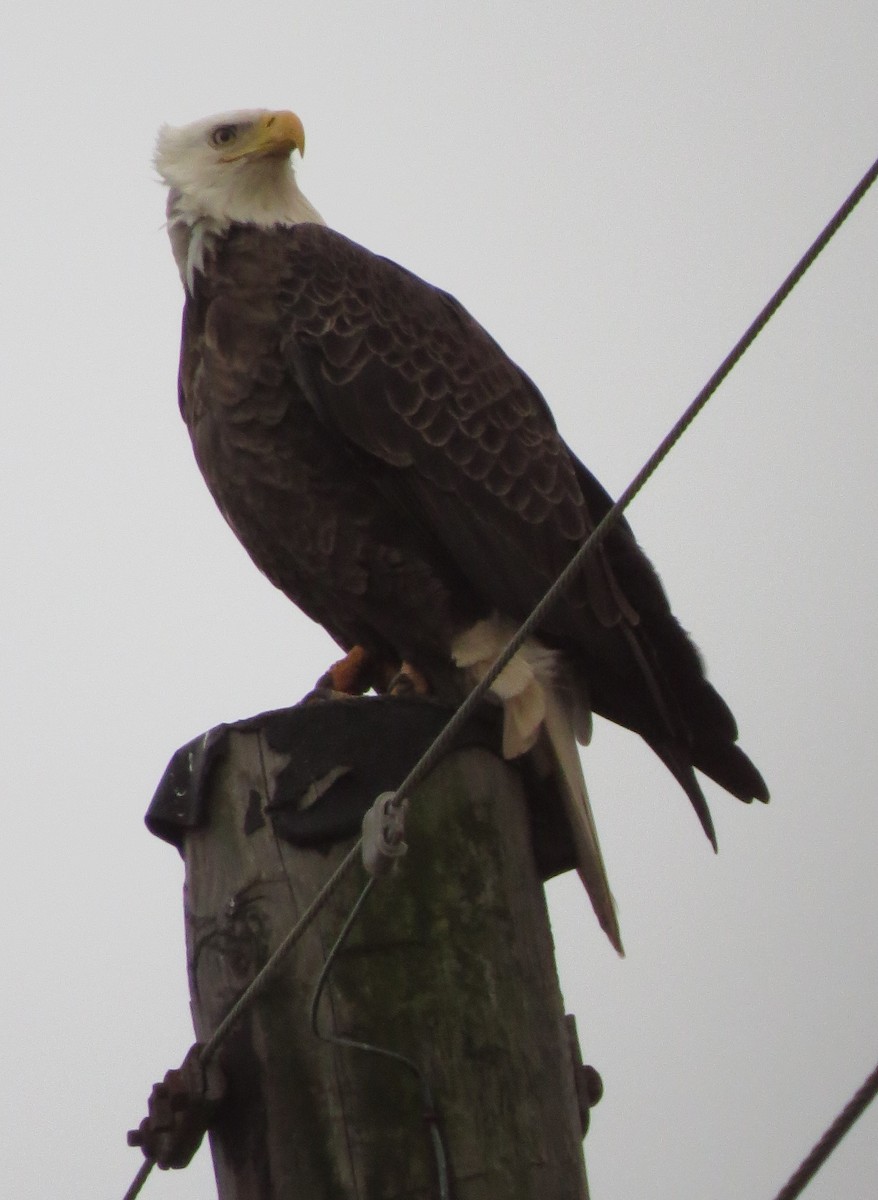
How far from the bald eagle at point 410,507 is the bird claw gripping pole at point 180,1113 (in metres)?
1.34

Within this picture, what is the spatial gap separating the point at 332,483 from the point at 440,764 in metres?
1.34

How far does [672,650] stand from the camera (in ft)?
13.5

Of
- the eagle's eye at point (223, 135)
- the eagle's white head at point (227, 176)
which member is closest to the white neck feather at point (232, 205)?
the eagle's white head at point (227, 176)

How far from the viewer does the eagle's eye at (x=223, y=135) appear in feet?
16.6

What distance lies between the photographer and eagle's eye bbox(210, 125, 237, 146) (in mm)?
5066

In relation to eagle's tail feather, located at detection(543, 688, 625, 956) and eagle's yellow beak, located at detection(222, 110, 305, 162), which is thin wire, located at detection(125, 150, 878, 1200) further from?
eagle's yellow beak, located at detection(222, 110, 305, 162)

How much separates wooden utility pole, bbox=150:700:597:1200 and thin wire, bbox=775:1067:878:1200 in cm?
99

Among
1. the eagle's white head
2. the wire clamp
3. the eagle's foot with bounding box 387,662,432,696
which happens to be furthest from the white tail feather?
the eagle's white head

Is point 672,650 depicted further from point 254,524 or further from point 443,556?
point 254,524

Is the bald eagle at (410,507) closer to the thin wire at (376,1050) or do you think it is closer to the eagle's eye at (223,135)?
the eagle's eye at (223,135)

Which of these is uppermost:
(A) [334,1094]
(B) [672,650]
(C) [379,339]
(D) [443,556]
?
(C) [379,339]

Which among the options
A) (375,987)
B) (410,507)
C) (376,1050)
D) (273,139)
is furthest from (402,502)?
(376,1050)

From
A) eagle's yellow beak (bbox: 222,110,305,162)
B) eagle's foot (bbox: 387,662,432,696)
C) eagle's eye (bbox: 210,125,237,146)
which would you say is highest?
eagle's eye (bbox: 210,125,237,146)

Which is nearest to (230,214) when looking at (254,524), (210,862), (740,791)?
(254,524)
